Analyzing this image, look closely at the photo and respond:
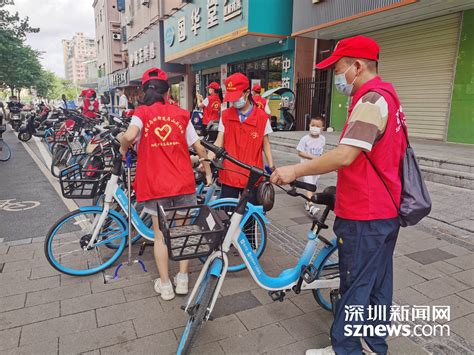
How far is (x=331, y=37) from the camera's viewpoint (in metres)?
11.2

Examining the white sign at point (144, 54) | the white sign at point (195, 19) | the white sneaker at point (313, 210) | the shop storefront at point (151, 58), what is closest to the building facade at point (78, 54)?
the shop storefront at point (151, 58)

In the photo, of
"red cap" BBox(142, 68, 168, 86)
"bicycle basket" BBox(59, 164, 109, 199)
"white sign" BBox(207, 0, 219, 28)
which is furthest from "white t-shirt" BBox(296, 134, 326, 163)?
"white sign" BBox(207, 0, 219, 28)

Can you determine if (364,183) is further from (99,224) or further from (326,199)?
(99,224)

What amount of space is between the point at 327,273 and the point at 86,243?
2.22 metres

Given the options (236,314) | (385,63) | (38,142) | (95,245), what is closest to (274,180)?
(236,314)

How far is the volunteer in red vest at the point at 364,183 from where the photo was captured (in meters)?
1.80

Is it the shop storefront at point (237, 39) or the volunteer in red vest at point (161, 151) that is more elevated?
the shop storefront at point (237, 39)

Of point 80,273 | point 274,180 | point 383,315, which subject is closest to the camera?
point 274,180

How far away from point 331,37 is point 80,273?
10630 millimetres

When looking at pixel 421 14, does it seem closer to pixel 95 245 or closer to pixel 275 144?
pixel 275 144

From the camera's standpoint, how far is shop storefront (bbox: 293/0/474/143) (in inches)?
320

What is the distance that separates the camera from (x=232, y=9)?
12.0 meters

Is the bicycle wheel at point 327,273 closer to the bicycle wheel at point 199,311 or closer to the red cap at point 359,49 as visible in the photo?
the bicycle wheel at point 199,311

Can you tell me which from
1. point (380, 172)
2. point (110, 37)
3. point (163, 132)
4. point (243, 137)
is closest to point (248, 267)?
point (380, 172)
